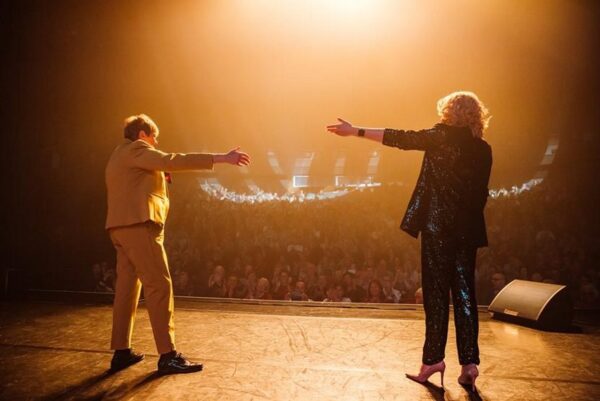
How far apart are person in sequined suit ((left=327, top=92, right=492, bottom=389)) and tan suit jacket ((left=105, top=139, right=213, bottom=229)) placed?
0.99 meters

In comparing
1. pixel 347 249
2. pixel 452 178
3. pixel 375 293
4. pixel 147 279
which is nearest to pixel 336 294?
pixel 375 293

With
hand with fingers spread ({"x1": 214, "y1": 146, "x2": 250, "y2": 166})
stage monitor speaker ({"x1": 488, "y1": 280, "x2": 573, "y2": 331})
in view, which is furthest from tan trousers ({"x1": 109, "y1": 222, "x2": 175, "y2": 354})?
stage monitor speaker ({"x1": 488, "y1": 280, "x2": 573, "y2": 331})

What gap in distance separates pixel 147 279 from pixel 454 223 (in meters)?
1.48

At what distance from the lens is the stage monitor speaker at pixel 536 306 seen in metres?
2.85

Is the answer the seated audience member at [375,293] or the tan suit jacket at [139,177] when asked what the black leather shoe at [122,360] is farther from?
the seated audience member at [375,293]

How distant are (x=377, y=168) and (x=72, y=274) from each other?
6.51 metres

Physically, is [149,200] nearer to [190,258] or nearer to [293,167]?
[190,258]

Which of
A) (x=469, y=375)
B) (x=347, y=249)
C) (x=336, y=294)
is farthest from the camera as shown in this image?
(x=347, y=249)

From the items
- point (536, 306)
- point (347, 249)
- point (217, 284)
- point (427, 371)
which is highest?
point (347, 249)

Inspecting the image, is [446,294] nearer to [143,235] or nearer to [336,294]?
[143,235]

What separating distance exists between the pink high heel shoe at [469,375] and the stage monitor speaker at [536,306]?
1454mm

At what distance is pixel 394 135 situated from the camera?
177 cm

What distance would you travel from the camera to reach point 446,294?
175 centimetres

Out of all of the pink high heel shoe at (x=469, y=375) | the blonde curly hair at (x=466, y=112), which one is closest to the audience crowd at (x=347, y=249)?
the pink high heel shoe at (x=469, y=375)
